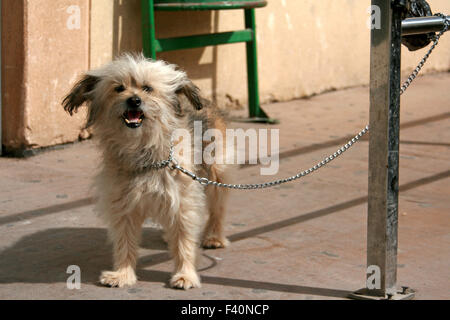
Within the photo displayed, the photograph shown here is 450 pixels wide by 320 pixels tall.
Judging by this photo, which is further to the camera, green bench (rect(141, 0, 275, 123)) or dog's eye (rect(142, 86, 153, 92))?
green bench (rect(141, 0, 275, 123))

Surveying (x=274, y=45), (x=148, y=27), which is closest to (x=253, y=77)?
(x=274, y=45)

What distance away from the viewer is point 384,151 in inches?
163

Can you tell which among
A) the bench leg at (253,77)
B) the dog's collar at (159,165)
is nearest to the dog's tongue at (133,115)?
the dog's collar at (159,165)

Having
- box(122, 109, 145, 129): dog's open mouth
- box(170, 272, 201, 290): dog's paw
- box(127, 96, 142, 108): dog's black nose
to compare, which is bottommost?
box(170, 272, 201, 290): dog's paw

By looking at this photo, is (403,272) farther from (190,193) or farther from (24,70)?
(24,70)

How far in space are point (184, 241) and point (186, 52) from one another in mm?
4662

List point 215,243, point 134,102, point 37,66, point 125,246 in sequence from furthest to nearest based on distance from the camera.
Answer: point 37,66
point 215,243
point 125,246
point 134,102

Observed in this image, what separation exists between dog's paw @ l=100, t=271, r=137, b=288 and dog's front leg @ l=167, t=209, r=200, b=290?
24 cm

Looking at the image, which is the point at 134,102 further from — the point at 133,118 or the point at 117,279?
the point at 117,279

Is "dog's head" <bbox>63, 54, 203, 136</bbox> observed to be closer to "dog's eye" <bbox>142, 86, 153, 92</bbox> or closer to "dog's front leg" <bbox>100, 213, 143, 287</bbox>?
"dog's eye" <bbox>142, 86, 153, 92</bbox>

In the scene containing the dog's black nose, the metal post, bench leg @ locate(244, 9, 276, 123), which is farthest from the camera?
bench leg @ locate(244, 9, 276, 123)

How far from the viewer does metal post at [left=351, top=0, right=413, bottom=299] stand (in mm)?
4043

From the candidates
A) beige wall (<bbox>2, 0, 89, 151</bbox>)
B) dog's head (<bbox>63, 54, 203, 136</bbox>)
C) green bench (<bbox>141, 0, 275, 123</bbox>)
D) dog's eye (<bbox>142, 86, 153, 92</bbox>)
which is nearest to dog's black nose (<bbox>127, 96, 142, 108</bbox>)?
dog's head (<bbox>63, 54, 203, 136</bbox>)
